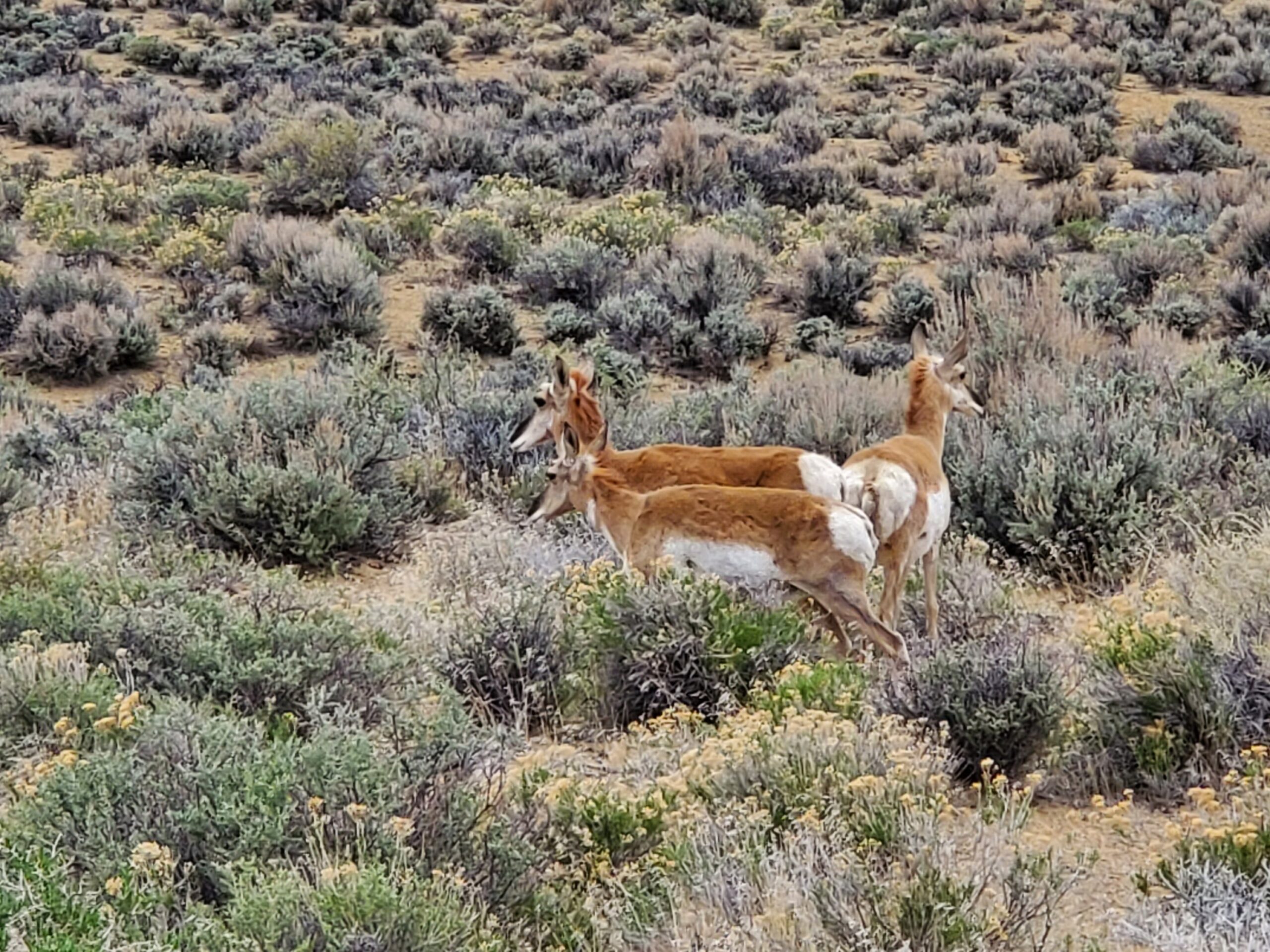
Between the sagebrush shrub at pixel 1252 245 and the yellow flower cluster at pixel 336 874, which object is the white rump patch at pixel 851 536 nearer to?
the yellow flower cluster at pixel 336 874

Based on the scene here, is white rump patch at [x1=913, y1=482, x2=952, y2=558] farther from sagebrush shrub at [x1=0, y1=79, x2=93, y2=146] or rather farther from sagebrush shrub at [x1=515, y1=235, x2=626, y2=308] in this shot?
sagebrush shrub at [x1=0, y1=79, x2=93, y2=146]

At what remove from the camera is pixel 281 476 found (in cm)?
781

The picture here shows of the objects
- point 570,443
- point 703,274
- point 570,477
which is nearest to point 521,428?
point 570,443

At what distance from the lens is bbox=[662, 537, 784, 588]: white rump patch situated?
5.70 meters

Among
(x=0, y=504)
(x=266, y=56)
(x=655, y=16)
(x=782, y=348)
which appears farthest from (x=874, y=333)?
(x=655, y=16)

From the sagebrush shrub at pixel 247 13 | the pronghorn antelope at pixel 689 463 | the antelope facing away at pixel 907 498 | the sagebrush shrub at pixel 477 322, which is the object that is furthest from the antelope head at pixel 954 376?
the sagebrush shrub at pixel 247 13

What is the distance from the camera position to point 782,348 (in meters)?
13.5

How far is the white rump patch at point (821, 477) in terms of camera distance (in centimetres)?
622

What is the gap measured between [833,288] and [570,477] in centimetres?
830

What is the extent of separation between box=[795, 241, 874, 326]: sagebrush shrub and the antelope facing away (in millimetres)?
7362

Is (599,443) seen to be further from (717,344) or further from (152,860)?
(717,344)

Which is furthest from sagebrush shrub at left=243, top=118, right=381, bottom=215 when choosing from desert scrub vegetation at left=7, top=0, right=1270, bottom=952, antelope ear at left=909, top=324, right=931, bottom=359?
antelope ear at left=909, top=324, right=931, bottom=359

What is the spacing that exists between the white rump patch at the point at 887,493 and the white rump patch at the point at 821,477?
0.32ft

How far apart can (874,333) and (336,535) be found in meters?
7.44
